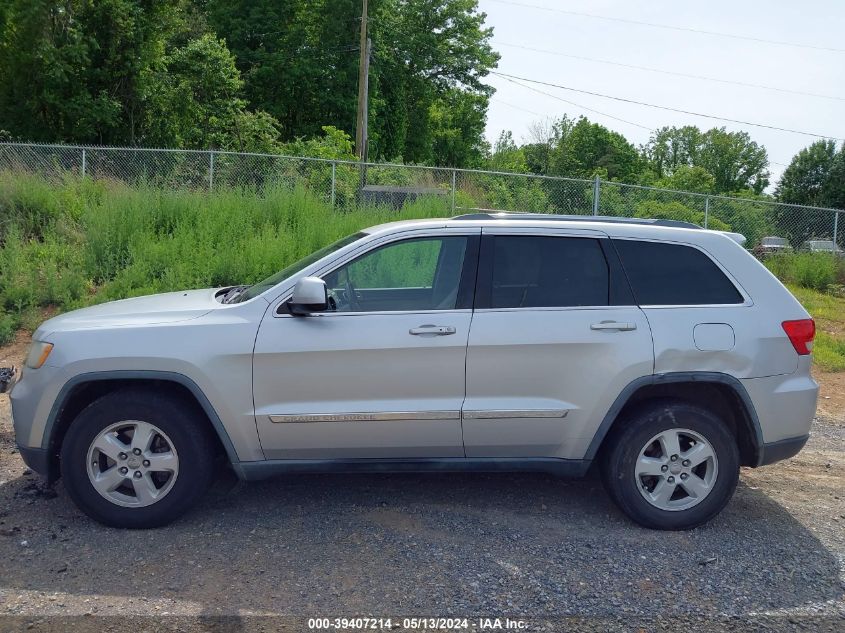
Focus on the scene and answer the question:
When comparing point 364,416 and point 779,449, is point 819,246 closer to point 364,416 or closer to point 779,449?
point 779,449

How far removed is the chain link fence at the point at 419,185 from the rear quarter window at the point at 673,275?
370 inches

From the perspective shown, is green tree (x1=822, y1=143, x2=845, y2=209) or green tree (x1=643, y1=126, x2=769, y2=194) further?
green tree (x1=643, y1=126, x2=769, y2=194)

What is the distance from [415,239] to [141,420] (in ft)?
6.31

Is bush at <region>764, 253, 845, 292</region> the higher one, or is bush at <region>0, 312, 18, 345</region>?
bush at <region>764, 253, 845, 292</region>

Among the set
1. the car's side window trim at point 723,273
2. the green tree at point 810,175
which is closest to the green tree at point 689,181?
the green tree at point 810,175

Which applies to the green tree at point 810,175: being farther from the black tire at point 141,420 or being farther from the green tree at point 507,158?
the black tire at point 141,420

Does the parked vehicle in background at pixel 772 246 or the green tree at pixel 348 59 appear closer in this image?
the parked vehicle in background at pixel 772 246

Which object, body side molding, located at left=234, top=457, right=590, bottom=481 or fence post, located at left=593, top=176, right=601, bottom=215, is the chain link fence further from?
body side molding, located at left=234, top=457, right=590, bottom=481

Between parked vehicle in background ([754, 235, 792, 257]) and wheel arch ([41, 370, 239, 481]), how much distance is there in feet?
49.2

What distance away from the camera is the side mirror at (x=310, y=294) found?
4488 mm

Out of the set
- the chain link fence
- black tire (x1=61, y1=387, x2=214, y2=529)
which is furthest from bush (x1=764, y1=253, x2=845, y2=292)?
black tire (x1=61, y1=387, x2=214, y2=529)

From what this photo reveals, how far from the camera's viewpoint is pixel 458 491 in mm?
5340

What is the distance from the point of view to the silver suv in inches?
180

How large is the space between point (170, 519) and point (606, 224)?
3.19m
